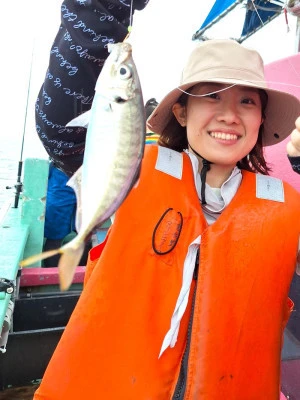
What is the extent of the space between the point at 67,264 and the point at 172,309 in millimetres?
786

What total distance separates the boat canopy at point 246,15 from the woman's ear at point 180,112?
24.2ft

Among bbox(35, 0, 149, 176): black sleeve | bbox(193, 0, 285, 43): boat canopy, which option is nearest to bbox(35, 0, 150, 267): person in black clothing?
bbox(35, 0, 149, 176): black sleeve

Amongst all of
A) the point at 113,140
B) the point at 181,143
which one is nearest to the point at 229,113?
the point at 181,143

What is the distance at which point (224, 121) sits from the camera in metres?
1.73

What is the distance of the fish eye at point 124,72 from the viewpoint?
1.05m

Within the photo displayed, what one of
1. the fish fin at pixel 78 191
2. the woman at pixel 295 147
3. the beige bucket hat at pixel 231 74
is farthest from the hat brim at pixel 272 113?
the fish fin at pixel 78 191

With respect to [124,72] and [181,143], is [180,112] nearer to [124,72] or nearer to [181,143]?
[181,143]

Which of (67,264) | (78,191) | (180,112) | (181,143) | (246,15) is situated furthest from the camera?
(246,15)

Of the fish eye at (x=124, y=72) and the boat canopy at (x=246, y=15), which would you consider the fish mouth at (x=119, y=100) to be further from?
the boat canopy at (x=246, y=15)

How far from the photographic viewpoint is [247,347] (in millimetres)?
1722

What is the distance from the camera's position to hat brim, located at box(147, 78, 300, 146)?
1.87 metres

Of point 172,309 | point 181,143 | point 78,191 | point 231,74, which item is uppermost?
point 231,74

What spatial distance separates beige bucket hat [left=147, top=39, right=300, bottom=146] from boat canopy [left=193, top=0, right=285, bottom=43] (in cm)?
725

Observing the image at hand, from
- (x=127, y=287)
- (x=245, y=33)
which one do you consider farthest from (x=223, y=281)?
(x=245, y=33)
